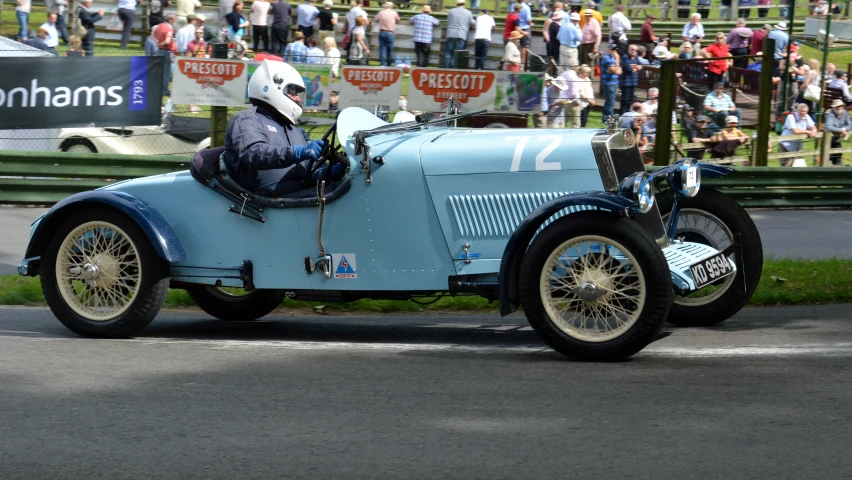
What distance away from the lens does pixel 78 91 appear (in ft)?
42.8

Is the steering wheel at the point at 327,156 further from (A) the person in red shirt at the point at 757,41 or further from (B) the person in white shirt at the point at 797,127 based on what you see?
(A) the person in red shirt at the point at 757,41

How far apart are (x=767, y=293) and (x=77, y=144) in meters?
8.93

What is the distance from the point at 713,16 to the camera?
107ft

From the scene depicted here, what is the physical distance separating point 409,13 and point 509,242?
23693 millimetres

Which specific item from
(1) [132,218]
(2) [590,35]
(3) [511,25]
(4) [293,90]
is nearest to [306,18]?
(3) [511,25]

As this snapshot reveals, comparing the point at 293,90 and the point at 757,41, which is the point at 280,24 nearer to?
the point at 757,41

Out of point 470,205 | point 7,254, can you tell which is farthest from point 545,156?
point 7,254

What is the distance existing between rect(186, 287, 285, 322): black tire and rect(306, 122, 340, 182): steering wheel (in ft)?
4.31

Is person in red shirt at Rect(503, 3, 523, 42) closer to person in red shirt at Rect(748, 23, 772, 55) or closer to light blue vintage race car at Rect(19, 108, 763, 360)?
person in red shirt at Rect(748, 23, 772, 55)

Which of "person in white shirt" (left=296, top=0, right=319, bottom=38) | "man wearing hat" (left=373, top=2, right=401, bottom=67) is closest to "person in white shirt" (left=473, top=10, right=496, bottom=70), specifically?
"man wearing hat" (left=373, top=2, right=401, bottom=67)

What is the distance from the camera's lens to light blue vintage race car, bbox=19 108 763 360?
598 cm

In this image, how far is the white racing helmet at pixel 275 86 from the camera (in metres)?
7.09

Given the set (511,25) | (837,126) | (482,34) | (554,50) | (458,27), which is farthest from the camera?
(554,50)

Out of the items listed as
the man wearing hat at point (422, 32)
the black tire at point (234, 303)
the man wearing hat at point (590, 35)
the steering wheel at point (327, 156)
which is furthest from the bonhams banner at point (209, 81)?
the man wearing hat at point (590, 35)
